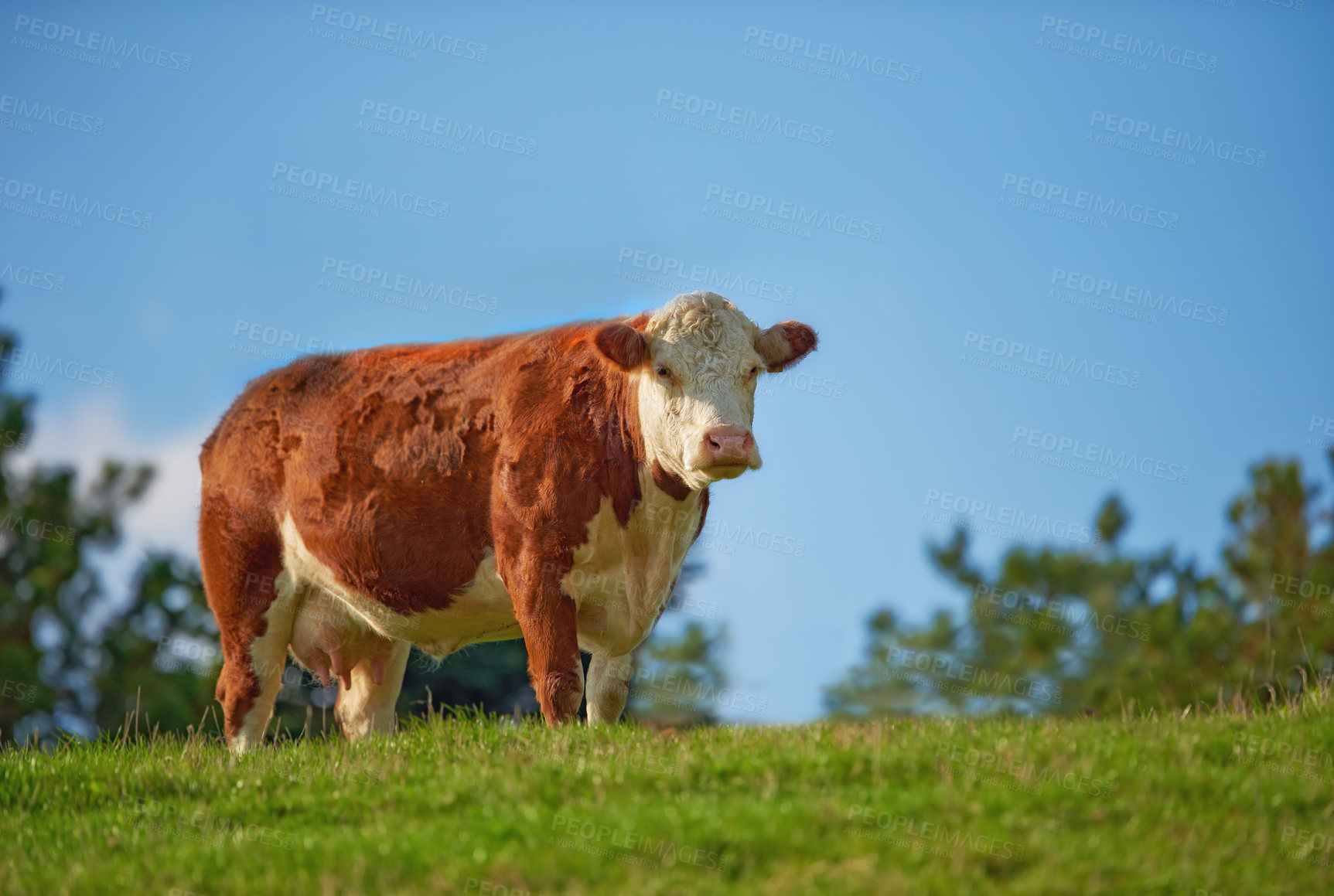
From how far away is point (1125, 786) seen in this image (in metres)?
5.91

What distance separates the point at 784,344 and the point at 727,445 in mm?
1431

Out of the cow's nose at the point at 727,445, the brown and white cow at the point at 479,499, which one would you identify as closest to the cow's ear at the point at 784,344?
the brown and white cow at the point at 479,499

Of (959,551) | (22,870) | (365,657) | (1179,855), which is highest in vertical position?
(959,551)

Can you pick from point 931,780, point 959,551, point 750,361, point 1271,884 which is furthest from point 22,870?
point 959,551

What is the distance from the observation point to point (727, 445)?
7.87 meters

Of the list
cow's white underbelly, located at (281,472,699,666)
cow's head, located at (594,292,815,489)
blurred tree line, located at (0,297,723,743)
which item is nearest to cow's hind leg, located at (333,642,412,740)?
cow's white underbelly, located at (281,472,699,666)

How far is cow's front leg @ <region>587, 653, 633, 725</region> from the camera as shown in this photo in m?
9.13

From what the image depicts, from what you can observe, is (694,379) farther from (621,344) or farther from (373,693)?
(373,693)

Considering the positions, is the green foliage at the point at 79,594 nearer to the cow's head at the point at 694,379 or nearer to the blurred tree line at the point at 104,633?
the blurred tree line at the point at 104,633

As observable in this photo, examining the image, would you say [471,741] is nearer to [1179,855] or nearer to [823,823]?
[823,823]

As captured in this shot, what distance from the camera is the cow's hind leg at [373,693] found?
421 inches

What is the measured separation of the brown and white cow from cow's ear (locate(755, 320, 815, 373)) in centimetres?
2

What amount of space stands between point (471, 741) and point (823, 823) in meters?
2.90

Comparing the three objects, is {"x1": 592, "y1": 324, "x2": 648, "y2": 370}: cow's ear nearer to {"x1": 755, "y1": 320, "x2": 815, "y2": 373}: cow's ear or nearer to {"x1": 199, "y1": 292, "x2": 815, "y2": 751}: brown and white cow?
{"x1": 199, "y1": 292, "x2": 815, "y2": 751}: brown and white cow
